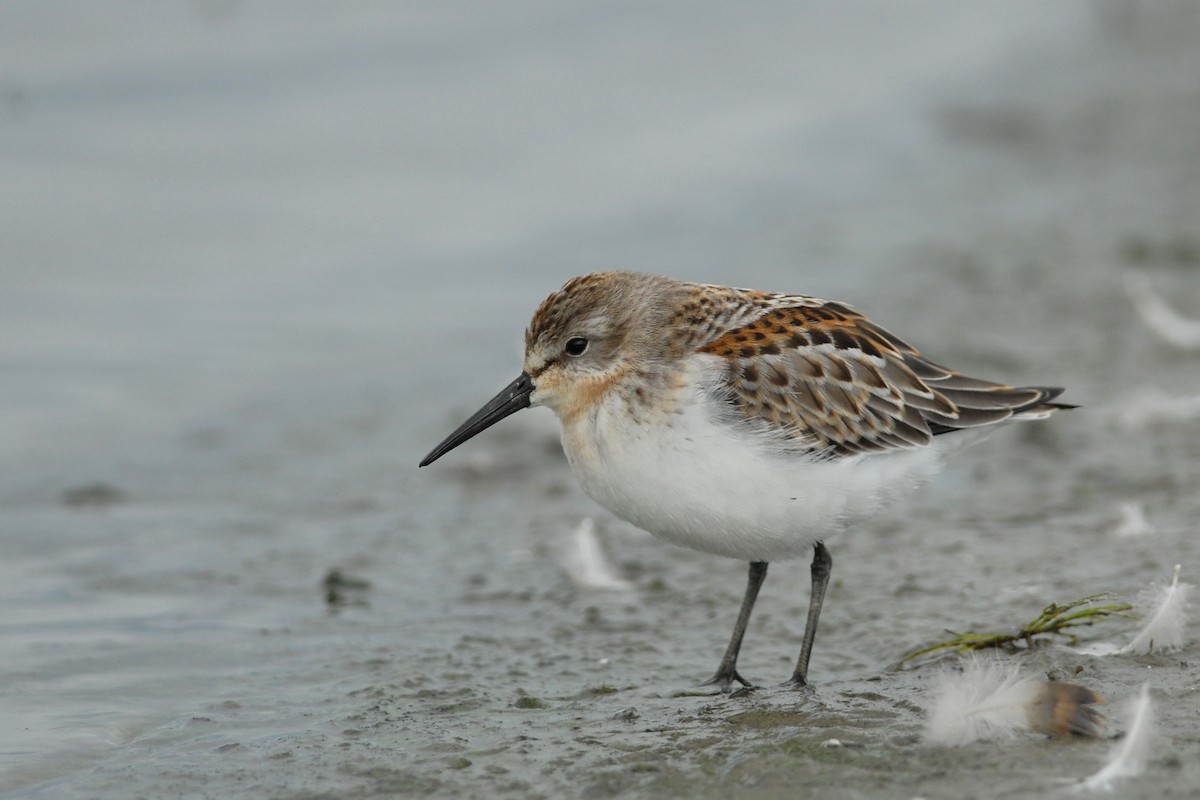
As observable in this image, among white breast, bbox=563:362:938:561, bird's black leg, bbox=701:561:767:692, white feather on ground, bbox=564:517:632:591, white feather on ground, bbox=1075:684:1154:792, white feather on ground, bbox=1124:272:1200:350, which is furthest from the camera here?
white feather on ground, bbox=1124:272:1200:350

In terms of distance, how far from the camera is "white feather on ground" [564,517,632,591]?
7059 millimetres

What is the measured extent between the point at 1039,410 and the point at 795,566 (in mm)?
1518

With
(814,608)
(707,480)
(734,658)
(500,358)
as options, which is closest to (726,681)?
(734,658)

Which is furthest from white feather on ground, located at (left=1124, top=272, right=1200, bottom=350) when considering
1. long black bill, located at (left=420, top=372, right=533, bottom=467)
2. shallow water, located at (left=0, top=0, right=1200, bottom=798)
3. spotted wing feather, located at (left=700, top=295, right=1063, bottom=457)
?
long black bill, located at (left=420, top=372, right=533, bottom=467)

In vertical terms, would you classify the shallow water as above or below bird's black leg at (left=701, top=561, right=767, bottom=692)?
above

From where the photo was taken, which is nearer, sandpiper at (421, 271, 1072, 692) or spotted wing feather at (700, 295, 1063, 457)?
sandpiper at (421, 271, 1072, 692)

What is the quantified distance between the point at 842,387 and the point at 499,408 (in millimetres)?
1367

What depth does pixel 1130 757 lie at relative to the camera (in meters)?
4.31

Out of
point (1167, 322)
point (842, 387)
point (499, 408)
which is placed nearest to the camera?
point (842, 387)

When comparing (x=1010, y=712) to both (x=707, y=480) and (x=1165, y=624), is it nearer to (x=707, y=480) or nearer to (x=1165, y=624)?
(x=1165, y=624)

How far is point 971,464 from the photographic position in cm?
842

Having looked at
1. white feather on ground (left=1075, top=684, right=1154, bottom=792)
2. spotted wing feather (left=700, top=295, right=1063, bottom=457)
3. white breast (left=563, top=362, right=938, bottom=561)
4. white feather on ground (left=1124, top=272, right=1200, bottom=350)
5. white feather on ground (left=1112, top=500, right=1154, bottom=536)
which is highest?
white feather on ground (left=1124, top=272, right=1200, bottom=350)

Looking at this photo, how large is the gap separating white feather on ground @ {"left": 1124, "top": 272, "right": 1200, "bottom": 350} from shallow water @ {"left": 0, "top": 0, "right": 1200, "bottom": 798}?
0.47 ft

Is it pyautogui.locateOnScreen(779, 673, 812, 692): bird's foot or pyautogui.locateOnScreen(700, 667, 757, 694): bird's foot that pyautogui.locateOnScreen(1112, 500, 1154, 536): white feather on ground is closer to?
pyautogui.locateOnScreen(779, 673, 812, 692): bird's foot
